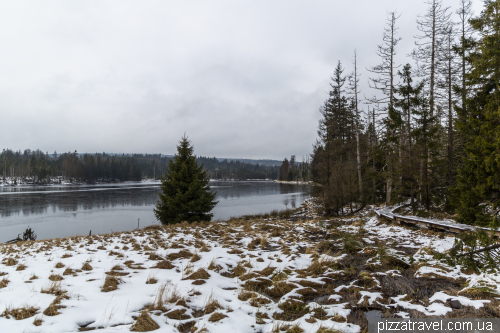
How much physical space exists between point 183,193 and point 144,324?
1220 cm

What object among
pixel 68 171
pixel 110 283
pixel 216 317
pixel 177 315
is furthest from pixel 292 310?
pixel 68 171

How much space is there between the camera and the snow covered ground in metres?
3.06

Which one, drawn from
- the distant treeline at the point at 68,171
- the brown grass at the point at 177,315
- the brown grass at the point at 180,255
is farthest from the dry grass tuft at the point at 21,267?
the distant treeline at the point at 68,171

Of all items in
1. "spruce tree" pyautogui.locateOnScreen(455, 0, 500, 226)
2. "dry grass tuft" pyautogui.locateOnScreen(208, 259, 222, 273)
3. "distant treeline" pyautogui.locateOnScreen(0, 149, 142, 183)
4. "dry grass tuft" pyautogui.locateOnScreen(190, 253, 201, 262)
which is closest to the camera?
"dry grass tuft" pyautogui.locateOnScreen(208, 259, 222, 273)

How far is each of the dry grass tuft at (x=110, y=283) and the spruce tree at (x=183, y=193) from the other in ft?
33.2

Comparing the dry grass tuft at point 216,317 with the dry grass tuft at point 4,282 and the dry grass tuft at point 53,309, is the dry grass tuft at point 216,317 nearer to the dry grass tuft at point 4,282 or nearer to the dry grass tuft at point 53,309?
the dry grass tuft at point 53,309

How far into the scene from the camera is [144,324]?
296cm

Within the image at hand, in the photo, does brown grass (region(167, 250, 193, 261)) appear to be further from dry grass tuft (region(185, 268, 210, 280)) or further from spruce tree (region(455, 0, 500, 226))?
spruce tree (region(455, 0, 500, 226))

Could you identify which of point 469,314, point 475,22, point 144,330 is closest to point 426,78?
point 475,22

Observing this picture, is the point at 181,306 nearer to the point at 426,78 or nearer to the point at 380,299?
the point at 380,299

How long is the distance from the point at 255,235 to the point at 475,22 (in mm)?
9903

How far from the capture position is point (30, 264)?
17.0 ft

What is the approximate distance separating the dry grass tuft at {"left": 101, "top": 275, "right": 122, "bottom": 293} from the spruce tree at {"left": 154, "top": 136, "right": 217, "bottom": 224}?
33.2 feet

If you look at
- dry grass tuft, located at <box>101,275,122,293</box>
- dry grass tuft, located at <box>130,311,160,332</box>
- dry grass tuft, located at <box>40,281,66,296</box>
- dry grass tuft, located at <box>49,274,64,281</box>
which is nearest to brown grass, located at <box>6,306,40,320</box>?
dry grass tuft, located at <box>40,281,66,296</box>
